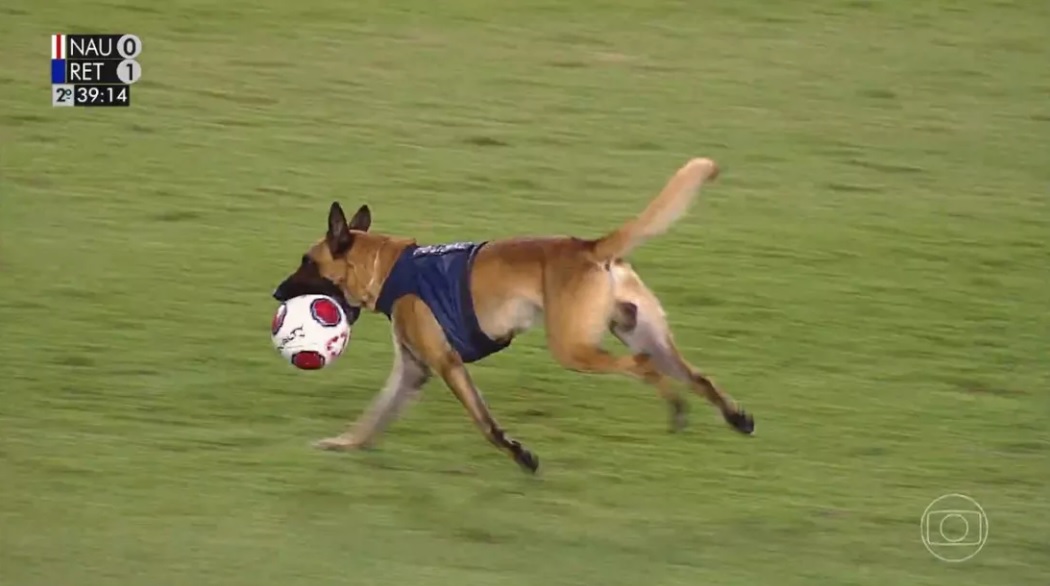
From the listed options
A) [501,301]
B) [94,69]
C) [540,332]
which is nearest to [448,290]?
[501,301]

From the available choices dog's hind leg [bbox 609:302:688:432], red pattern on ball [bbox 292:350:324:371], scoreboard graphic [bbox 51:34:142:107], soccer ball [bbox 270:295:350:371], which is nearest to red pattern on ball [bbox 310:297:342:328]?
soccer ball [bbox 270:295:350:371]

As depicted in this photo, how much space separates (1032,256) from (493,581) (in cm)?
439

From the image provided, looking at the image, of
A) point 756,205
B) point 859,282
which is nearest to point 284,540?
point 859,282

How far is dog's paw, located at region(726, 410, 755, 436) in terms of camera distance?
19.9 ft

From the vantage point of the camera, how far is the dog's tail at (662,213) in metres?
5.71

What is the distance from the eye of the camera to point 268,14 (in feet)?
39.8

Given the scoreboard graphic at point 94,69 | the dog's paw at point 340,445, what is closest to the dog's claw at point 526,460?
the dog's paw at point 340,445

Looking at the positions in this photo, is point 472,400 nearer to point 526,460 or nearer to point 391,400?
point 526,460

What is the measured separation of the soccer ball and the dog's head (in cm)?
4

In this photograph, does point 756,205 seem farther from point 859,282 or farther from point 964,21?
point 964,21

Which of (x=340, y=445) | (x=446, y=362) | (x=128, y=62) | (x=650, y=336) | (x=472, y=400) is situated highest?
(x=128, y=62)

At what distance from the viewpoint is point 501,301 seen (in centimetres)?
588

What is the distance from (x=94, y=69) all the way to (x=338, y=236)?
5.82m

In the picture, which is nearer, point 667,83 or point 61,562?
point 61,562
